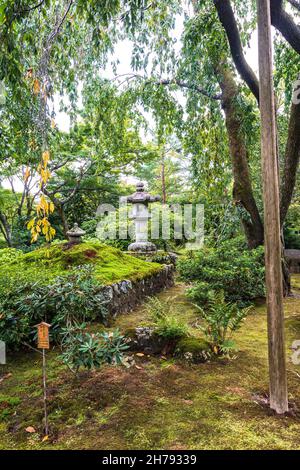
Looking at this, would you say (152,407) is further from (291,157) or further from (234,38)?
(291,157)

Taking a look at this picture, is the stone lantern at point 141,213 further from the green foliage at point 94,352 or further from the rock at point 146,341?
the green foliage at point 94,352

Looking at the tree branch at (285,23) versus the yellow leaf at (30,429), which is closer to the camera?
the yellow leaf at (30,429)

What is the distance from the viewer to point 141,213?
780 cm

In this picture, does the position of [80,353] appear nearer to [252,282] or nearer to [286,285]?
[252,282]

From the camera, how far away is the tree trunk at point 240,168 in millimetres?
6289

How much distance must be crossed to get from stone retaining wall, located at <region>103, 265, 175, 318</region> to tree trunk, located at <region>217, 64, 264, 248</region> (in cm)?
194

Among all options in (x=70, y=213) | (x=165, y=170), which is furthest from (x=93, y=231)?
(x=165, y=170)

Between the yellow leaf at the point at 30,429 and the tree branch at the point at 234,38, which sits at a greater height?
the tree branch at the point at 234,38

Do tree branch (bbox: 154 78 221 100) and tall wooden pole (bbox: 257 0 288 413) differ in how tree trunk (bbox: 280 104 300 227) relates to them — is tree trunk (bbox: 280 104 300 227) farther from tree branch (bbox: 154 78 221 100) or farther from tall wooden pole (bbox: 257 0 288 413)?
tall wooden pole (bbox: 257 0 288 413)

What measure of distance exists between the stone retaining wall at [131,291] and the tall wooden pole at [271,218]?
1.87 m

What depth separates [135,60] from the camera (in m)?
4.96

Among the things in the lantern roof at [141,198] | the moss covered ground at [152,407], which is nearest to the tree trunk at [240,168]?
the lantern roof at [141,198]

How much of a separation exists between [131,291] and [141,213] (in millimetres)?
3072

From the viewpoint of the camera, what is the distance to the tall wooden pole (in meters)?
2.10
